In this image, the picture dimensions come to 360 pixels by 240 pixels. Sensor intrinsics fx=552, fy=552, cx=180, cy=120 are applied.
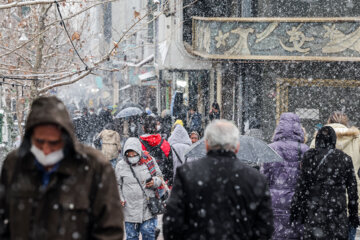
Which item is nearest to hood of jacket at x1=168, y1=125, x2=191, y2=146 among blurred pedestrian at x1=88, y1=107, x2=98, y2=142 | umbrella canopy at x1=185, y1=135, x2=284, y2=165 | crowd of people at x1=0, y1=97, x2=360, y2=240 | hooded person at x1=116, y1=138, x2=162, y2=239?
umbrella canopy at x1=185, y1=135, x2=284, y2=165

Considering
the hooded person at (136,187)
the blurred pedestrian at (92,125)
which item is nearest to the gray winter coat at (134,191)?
the hooded person at (136,187)

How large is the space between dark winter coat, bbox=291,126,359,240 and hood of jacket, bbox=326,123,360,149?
1603 millimetres

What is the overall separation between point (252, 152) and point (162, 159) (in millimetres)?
1722

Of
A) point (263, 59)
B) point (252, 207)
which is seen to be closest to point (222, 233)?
point (252, 207)

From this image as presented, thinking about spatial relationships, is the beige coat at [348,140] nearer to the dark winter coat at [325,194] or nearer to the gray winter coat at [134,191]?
the dark winter coat at [325,194]

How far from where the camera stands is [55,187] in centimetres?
309

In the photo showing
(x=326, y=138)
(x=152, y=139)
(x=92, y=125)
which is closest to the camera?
(x=326, y=138)

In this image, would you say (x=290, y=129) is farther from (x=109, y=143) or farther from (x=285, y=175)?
(x=109, y=143)

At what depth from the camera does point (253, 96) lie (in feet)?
54.7

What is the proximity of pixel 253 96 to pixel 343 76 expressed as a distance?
8.76 ft

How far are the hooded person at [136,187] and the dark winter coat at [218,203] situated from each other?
2542 millimetres

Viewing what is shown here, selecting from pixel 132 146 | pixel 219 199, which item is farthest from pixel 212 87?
pixel 219 199

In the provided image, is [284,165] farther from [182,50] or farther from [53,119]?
[182,50]

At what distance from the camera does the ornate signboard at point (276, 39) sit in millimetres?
14453
